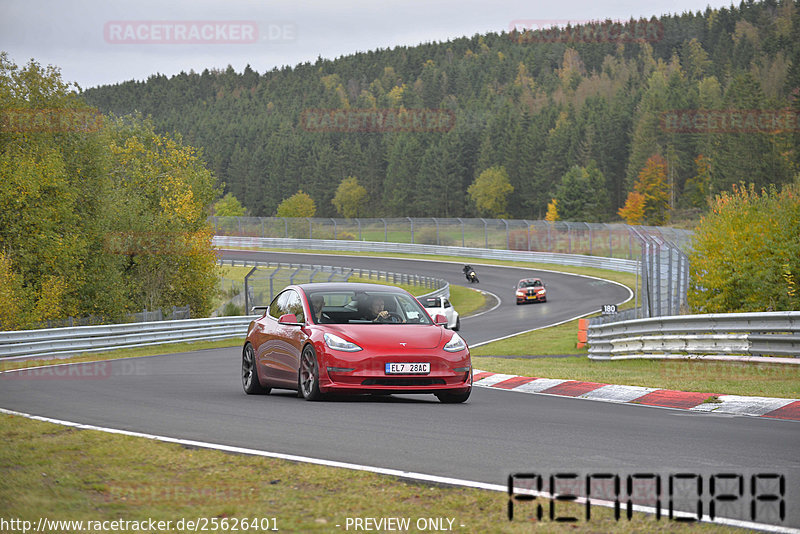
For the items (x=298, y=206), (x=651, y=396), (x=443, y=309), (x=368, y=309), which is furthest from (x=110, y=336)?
(x=298, y=206)

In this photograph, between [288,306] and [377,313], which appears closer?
[377,313]

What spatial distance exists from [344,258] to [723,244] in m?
54.9

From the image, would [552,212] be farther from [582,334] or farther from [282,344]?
[282,344]

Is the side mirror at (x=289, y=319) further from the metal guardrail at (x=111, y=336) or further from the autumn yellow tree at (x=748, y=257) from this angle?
the autumn yellow tree at (x=748, y=257)

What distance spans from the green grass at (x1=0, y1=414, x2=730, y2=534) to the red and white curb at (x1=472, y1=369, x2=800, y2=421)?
220 inches

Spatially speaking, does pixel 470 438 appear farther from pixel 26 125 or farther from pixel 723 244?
pixel 26 125

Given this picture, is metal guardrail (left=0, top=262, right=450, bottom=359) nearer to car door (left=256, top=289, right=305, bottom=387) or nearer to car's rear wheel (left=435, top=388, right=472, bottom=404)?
car door (left=256, top=289, right=305, bottom=387)

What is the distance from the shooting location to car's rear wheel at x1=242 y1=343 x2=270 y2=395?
43.8 feet

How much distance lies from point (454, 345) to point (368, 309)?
1303 millimetres

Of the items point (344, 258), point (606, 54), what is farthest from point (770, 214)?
point (606, 54)

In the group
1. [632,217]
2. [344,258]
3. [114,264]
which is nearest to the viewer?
[114,264]

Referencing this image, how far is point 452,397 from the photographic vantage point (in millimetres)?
11930

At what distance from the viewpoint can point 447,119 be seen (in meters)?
169

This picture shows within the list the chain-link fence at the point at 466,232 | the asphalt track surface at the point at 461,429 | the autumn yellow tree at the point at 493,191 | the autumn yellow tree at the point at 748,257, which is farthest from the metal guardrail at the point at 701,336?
the autumn yellow tree at the point at 493,191
